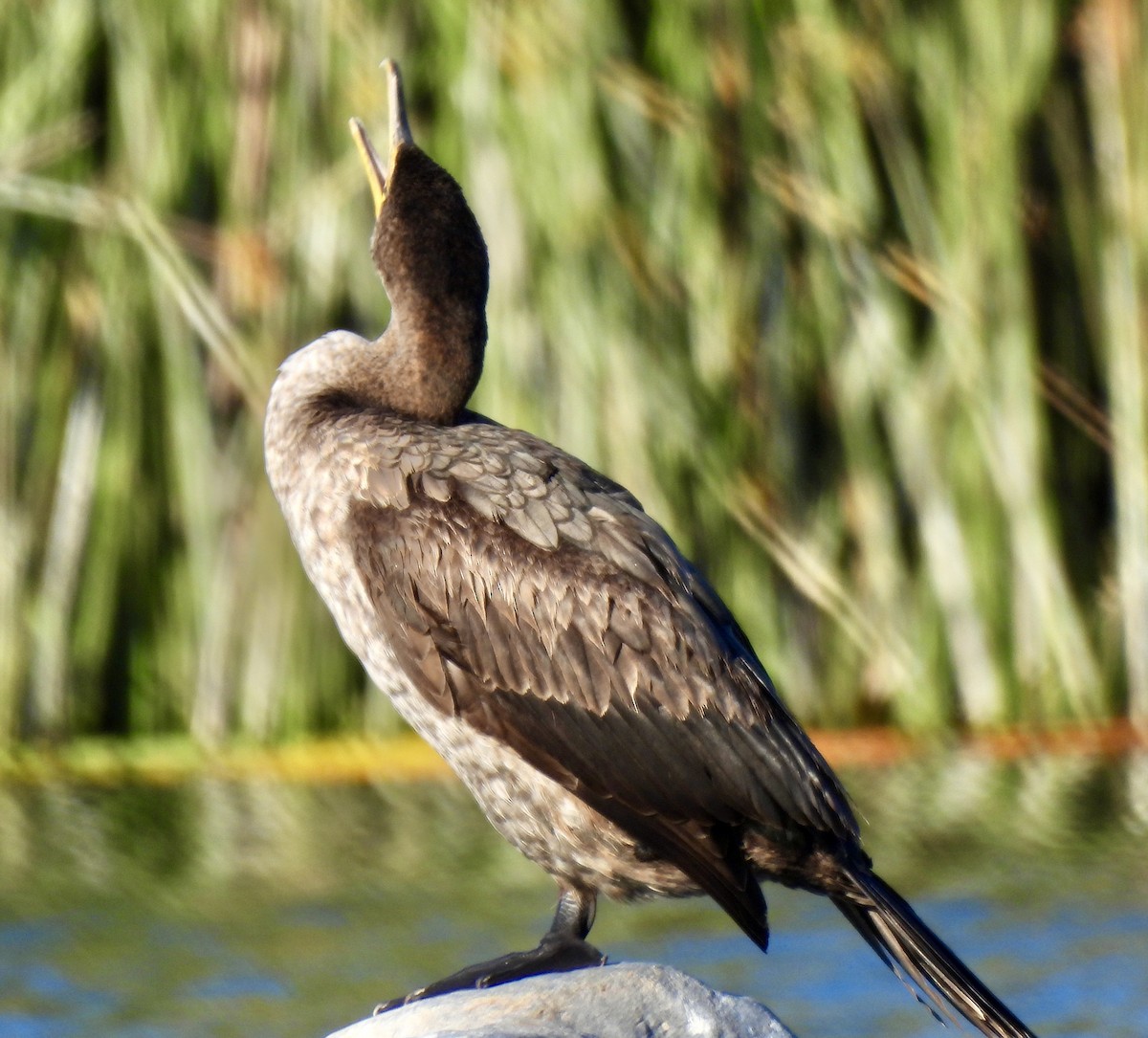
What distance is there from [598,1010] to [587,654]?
0.70 m

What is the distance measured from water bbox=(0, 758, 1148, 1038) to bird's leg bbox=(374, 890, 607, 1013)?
1.66 m

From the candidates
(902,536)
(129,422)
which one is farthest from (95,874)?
(902,536)

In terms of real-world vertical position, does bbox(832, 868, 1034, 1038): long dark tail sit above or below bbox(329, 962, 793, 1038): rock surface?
above

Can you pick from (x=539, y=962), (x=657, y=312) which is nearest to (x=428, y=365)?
(x=539, y=962)

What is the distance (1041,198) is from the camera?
25.8ft

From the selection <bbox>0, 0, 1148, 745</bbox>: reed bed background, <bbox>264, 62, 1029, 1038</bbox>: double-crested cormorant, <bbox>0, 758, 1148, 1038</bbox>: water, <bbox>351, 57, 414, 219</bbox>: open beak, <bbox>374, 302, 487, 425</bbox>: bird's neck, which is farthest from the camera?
<bbox>0, 0, 1148, 745</bbox>: reed bed background

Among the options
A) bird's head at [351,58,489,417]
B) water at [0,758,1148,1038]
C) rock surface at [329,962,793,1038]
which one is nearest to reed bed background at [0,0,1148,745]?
water at [0,758,1148,1038]

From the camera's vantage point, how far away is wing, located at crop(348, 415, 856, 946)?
161 inches

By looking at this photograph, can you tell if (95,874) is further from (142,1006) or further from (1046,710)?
(1046,710)

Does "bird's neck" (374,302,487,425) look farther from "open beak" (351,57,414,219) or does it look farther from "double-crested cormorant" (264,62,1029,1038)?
"open beak" (351,57,414,219)

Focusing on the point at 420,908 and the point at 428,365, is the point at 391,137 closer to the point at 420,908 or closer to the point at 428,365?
the point at 428,365

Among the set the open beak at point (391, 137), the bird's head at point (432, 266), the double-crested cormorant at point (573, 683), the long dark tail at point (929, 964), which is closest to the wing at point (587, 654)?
the double-crested cormorant at point (573, 683)

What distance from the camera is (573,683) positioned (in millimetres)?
4180

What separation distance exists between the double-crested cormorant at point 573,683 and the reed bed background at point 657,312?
282 cm
